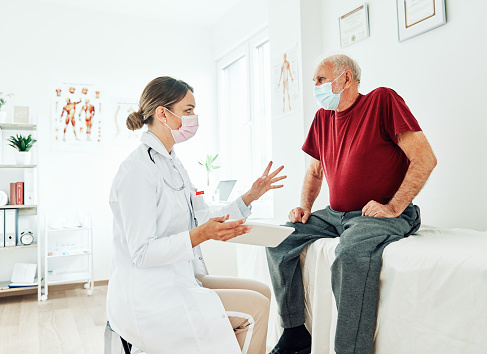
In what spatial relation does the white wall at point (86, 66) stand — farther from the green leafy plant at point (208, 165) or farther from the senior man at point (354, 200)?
the senior man at point (354, 200)

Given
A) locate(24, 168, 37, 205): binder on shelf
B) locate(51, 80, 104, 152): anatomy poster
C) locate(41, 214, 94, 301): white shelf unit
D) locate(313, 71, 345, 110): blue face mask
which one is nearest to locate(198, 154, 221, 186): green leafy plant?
locate(51, 80, 104, 152): anatomy poster

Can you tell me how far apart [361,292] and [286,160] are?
164 centimetres

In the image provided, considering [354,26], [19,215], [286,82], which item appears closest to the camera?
[354,26]

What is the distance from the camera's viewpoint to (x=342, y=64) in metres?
1.94

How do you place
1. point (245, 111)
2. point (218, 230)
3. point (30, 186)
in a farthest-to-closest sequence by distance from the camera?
point (245, 111) < point (30, 186) < point (218, 230)

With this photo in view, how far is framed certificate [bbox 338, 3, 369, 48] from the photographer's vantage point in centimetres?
246

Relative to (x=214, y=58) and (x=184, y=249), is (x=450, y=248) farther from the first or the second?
(x=214, y=58)

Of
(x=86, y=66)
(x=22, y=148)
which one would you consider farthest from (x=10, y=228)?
(x=86, y=66)

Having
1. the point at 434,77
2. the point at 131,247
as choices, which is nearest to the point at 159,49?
the point at 434,77

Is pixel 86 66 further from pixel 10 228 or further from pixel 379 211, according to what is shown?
pixel 379 211

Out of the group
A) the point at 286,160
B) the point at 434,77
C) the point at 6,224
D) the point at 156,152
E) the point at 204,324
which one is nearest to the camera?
the point at 204,324

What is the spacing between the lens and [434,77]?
2066 mm

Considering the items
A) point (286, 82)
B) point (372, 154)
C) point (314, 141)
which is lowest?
point (372, 154)

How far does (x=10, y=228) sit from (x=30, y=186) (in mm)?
359
